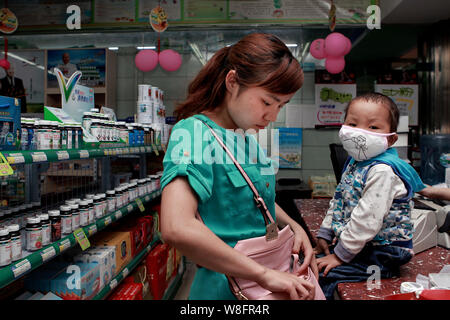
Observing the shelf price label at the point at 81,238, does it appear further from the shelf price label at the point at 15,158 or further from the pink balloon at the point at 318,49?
the pink balloon at the point at 318,49

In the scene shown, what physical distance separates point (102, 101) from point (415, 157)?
16.9 ft

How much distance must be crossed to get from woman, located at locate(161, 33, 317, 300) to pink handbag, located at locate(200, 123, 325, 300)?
0.08 feet

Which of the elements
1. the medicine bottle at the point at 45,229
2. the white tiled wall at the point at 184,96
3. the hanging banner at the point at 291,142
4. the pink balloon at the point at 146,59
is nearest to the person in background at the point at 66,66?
the white tiled wall at the point at 184,96

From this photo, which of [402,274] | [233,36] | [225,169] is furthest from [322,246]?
[233,36]

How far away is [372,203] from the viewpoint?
3.91 feet

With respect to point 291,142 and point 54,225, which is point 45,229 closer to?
point 54,225

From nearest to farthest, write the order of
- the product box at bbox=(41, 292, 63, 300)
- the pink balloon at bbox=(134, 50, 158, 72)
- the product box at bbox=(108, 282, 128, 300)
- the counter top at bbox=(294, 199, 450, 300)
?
the counter top at bbox=(294, 199, 450, 300), the product box at bbox=(41, 292, 63, 300), the product box at bbox=(108, 282, 128, 300), the pink balloon at bbox=(134, 50, 158, 72)

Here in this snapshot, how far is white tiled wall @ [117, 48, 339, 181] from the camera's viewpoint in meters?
5.38

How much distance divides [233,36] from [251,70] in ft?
15.7

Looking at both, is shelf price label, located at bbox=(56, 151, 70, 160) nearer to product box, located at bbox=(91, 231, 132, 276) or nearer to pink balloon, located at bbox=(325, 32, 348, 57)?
Result: product box, located at bbox=(91, 231, 132, 276)

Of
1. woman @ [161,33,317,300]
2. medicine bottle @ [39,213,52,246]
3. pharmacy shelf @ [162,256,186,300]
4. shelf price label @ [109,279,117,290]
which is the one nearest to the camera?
woman @ [161,33,317,300]

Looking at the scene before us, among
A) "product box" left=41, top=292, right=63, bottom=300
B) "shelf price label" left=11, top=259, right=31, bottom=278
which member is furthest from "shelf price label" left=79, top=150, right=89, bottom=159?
"product box" left=41, top=292, right=63, bottom=300

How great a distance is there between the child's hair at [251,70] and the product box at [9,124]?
39.7 inches
